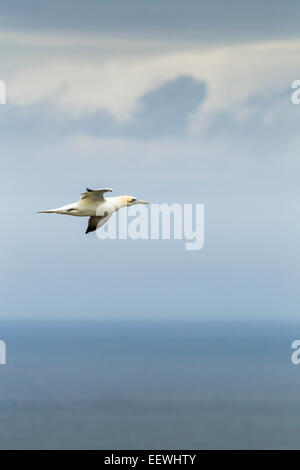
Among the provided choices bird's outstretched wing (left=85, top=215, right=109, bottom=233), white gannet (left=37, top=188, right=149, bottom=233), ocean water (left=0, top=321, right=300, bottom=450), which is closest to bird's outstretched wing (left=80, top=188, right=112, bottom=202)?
white gannet (left=37, top=188, right=149, bottom=233)

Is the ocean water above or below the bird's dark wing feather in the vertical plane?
above

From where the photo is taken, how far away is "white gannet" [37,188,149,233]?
79.7 ft

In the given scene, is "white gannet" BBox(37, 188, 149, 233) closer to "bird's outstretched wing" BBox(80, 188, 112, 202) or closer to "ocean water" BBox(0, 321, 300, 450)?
"bird's outstretched wing" BBox(80, 188, 112, 202)

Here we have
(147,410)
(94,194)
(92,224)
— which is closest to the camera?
(94,194)

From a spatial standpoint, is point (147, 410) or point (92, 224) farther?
point (147, 410)

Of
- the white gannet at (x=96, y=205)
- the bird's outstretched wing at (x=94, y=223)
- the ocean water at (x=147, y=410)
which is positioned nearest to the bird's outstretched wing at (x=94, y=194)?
the white gannet at (x=96, y=205)

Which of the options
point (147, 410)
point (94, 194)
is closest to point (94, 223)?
point (94, 194)

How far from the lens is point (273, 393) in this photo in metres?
149

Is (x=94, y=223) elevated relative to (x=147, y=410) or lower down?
lower down

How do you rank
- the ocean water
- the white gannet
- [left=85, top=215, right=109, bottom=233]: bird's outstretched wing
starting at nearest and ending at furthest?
1. the white gannet
2. [left=85, top=215, right=109, bottom=233]: bird's outstretched wing
3. the ocean water

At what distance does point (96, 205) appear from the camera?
25.0m

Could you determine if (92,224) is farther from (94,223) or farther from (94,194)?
(94,194)
